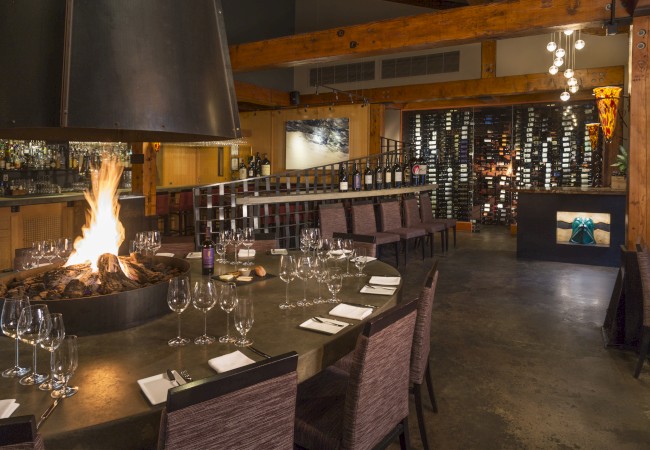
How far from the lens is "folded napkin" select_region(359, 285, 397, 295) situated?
8.92 ft

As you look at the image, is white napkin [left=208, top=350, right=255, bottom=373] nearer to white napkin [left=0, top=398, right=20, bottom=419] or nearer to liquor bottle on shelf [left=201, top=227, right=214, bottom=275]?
white napkin [left=0, top=398, right=20, bottom=419]

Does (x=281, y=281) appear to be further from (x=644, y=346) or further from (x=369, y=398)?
(x=644, y=346)

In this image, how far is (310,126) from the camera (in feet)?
38.0

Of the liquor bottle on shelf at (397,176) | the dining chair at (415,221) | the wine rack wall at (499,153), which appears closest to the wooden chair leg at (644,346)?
the dining chair at (415,221)

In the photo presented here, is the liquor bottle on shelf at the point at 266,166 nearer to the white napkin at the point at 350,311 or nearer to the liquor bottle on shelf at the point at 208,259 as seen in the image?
the liquor bottle on shelf at the point at 208,259

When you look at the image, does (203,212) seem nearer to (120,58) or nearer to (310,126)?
(310,126)

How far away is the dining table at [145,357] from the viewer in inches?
→ 53.2

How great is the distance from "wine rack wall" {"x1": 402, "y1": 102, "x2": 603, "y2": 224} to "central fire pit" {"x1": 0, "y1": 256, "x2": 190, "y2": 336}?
10229 millimetres

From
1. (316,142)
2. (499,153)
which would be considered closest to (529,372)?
(316,142)

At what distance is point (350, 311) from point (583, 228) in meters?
6.38

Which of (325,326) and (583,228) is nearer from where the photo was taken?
(325,326)

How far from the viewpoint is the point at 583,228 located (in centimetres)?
756

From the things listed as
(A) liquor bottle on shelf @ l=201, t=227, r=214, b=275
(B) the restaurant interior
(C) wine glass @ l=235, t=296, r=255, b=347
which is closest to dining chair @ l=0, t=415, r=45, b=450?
(B) the restaurant interior

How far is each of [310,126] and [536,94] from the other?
4970 millimetres
